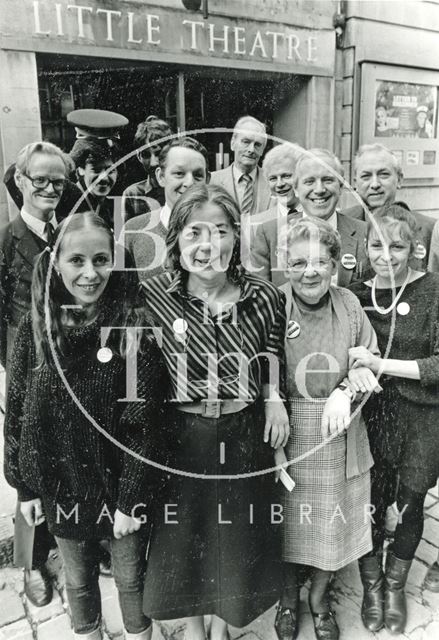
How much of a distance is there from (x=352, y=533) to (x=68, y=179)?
2.09m

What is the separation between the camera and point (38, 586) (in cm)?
258

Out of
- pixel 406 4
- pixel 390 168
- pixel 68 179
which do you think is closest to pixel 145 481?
pixel 68 179

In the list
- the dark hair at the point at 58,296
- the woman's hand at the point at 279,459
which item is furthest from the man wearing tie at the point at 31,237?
the woman's hand at the point at 279,459

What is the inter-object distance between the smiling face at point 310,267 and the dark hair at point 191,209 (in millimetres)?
258

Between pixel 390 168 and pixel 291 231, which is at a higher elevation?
pixel 390 168

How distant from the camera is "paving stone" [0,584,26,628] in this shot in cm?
247

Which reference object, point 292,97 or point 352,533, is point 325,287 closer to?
point 352,533

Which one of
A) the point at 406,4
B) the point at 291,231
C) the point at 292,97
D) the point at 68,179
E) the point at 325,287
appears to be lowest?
the point at 325,287

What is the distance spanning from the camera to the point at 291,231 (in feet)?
7.00

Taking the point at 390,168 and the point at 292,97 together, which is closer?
the point at 390,168

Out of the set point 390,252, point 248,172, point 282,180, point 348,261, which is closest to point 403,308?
point 390,252

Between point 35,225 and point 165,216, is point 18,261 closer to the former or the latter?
point 35,225

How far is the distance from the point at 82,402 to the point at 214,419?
47 cm

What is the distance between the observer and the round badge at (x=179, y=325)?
6.33 feet
